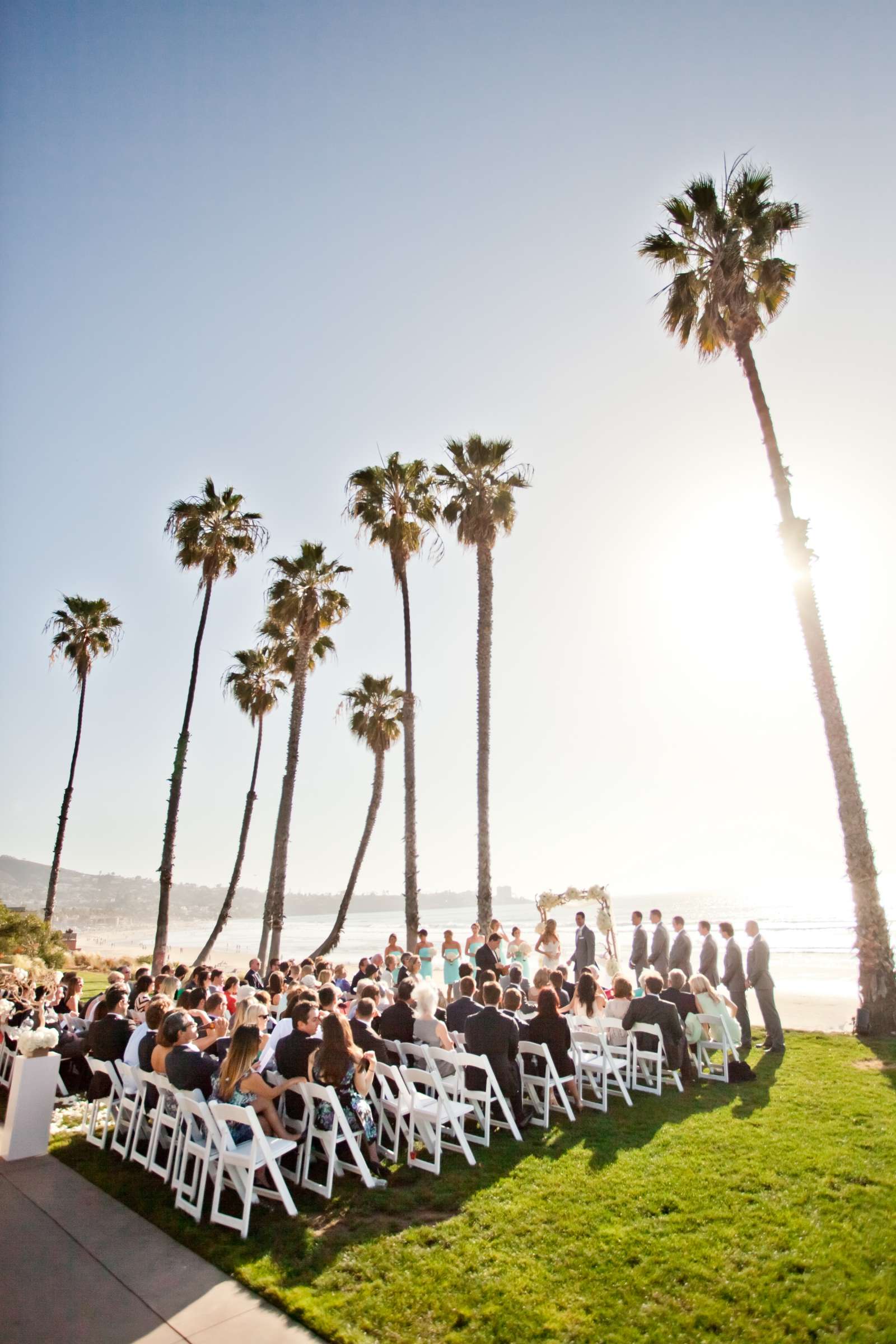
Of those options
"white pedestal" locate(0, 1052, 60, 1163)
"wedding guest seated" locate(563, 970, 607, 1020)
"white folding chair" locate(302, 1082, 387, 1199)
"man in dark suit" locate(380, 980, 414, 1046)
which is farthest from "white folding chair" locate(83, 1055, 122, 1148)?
"wedding guest seated" locate(563, 970, 607, 1020)

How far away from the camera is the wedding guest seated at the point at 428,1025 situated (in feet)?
25.5

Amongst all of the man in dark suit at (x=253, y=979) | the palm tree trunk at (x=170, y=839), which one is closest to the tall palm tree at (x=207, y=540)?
the palm tree trunk at (x=170, y=839)

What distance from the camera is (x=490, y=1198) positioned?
559cm

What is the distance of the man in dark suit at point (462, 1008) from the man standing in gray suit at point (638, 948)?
5.54 metres

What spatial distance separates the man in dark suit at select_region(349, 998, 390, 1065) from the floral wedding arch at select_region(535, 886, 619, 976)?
28.1 ft

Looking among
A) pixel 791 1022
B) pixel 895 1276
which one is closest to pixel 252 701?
pixel 791 1022

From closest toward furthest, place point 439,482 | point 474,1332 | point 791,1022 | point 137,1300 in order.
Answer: point 474,1332 < point 137,1300 < point 791,1022 < point 439,482

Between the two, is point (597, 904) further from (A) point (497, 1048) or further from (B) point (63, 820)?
(B) point (63, 820)

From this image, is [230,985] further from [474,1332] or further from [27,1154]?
[474,1332]

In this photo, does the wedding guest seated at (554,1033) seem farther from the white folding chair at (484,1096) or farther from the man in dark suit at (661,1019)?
the man in dark suit at (661,1019)

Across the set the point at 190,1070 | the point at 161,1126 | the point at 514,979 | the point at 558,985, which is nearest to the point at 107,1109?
the point at 161,1126

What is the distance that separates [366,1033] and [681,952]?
748 cm

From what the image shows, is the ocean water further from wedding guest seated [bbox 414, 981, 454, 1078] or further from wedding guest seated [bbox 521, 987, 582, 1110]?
wedding guest seated [bbox 414, 981, 454, 1078]

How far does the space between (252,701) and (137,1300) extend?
2781 centimetres
